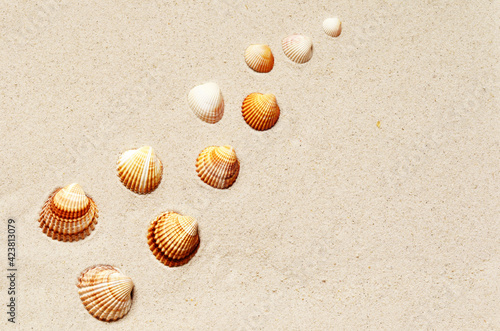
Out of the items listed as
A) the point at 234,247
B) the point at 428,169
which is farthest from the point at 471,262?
the point at 234,247

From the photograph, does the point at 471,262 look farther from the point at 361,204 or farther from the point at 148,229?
the point at 148,229

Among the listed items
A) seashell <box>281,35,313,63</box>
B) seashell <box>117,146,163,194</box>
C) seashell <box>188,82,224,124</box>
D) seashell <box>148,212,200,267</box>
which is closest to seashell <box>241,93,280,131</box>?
seashell <box>188,82,224,124</box>

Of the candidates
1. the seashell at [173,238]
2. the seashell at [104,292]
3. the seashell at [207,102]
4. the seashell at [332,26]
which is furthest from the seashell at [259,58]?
the seashell at [104,292]

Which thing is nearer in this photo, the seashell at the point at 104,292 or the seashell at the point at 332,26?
the seashell at the point at 104,292

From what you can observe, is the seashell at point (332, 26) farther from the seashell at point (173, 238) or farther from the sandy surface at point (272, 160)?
the seashell at point (173, 238)

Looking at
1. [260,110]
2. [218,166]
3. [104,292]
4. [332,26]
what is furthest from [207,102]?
[104,292]

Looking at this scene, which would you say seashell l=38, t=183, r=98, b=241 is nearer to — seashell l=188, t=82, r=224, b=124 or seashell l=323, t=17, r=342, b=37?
seashell l=188, t=82, r=224, b=124
